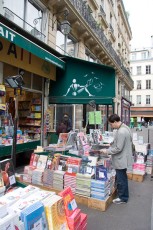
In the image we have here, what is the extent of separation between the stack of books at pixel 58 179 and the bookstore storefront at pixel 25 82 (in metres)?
1.89

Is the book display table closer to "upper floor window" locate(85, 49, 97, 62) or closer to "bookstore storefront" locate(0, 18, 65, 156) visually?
"bookstore storefront" locate(0, 18, 65, 156)

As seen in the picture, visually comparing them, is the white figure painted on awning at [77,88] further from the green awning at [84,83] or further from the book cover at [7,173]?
the book cover at [7,173]

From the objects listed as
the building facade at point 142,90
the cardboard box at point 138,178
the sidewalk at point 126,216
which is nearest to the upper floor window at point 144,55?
the building facade at point 142,90

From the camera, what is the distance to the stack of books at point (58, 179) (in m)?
4.75

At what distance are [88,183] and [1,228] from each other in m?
2.88

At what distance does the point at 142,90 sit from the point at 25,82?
139ft

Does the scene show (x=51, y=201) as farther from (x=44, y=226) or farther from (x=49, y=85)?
(x=49, y=85)

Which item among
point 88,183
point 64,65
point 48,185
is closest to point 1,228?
point 88,183

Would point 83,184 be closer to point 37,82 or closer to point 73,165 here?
point 73,165

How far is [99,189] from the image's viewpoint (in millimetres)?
4332

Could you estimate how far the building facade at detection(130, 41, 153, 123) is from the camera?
148 feet

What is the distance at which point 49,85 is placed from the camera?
9125 mm

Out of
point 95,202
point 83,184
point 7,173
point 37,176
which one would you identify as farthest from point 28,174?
point 7,173

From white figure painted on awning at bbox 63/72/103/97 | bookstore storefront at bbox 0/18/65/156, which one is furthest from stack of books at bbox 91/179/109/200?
white figure painted on awning at bbox 63/72/103/97
